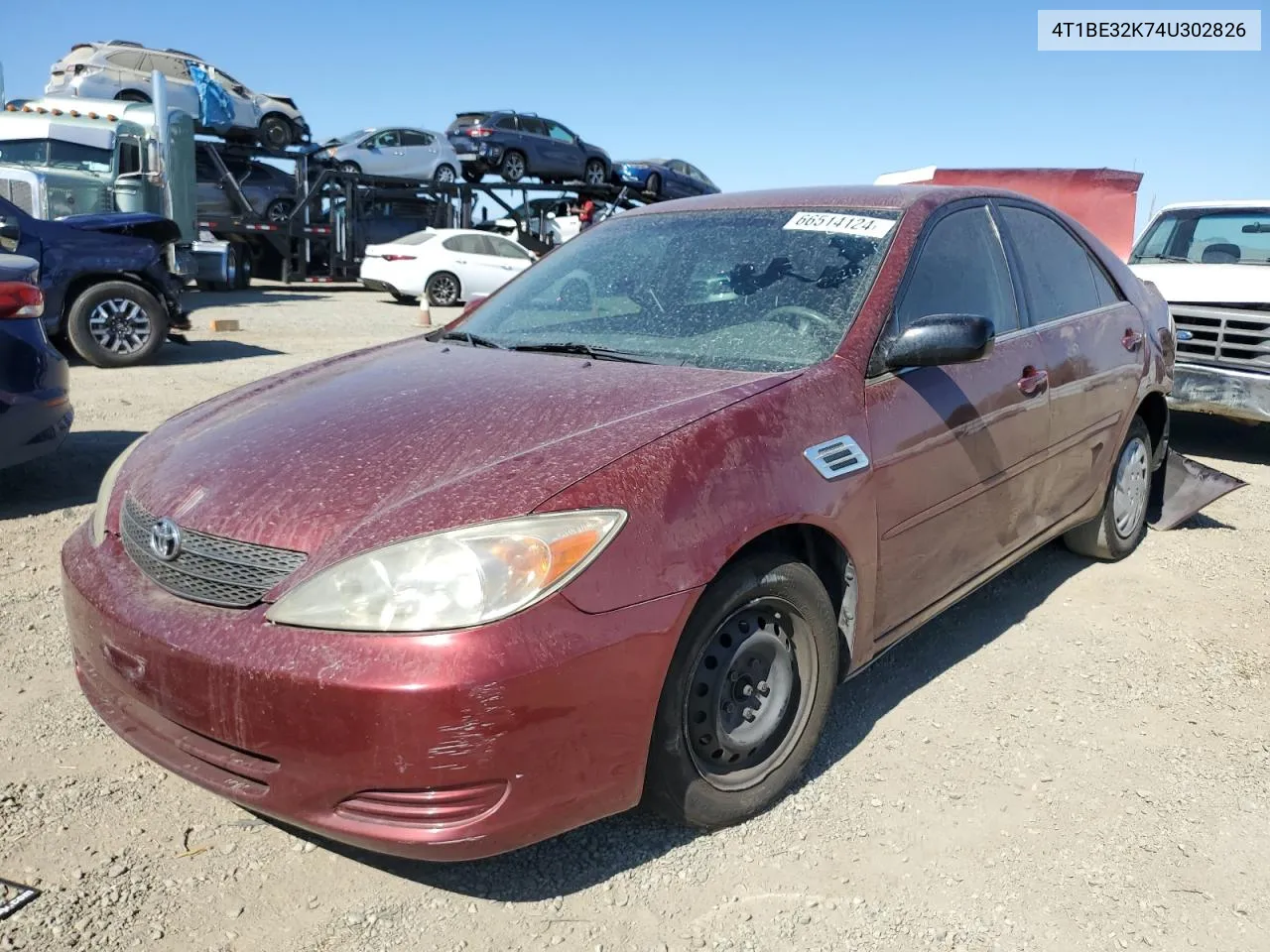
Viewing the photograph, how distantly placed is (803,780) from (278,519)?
154 cm

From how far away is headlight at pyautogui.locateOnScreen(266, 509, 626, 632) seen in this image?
1.98 meters

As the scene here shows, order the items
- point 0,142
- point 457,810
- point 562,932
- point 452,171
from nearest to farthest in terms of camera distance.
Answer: point 457,810 → point 562,932 → point 0,142 → point 452,171

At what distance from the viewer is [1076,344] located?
3.81 m

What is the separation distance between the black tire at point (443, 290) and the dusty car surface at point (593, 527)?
14.3m

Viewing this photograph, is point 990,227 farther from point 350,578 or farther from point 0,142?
point 0,142

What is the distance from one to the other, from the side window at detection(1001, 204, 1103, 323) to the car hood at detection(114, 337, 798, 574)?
5.13 feet

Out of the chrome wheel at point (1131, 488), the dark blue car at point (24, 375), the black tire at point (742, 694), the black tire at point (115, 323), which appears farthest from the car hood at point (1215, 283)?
the black tire at point (115, 323)

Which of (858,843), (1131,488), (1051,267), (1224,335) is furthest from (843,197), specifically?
(1224,335)

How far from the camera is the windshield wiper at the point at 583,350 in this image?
2.97m

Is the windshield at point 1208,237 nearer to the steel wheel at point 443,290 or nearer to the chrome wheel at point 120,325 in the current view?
the chrome wheel at point 120,325

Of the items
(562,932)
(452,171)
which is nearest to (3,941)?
(562,932)

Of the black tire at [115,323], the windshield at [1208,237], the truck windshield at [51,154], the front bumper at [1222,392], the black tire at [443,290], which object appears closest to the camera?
the front bumper at [1222,392]

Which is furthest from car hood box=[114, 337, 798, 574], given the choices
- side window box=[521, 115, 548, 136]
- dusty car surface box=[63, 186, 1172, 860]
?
side window box=[521, 115, 548, 136]

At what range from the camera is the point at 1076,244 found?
13.8 ft
